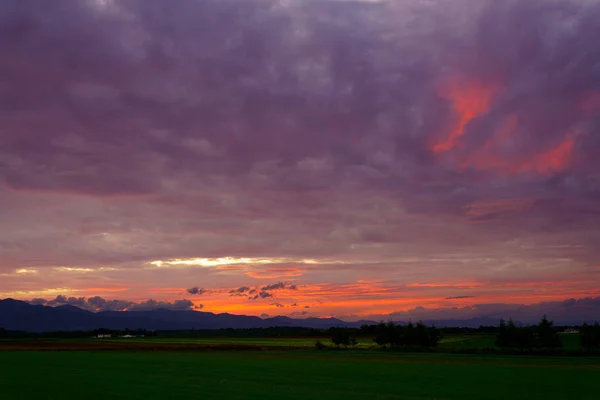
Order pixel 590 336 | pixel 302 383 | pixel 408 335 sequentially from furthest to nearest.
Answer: pixel 408 335, pixel 590 336, pixel 302 383

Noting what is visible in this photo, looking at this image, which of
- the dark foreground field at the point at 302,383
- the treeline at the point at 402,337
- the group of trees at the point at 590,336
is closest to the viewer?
the dark foreground field at the point at 302,383

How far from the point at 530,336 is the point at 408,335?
3492 cm

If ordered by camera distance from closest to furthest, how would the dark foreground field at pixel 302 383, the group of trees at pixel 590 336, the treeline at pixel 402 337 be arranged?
1. the dark foreground field at pixel 302 383
2. the group of trees at pixel 590 336
3. the treeline at pixel 402 337

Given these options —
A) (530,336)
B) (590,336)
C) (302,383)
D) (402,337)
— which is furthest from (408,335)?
(302,383)

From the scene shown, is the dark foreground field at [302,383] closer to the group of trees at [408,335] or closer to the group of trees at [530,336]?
the group of trees at [530,336]

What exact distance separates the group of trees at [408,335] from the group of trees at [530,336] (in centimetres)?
2024

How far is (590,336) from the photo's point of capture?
433 feet

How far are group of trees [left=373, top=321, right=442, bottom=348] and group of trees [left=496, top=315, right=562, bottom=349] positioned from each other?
2024 centimetres

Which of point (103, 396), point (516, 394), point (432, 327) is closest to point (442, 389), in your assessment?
point (516, 394)

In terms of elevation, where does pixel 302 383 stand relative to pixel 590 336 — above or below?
below

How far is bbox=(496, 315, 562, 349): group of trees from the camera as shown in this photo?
438ft

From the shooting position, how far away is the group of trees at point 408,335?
6161 inches

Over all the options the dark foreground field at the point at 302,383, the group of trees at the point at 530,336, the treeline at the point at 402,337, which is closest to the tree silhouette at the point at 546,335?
the group of trees at the point at 530,336

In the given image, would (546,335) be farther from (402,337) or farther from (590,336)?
(402,337)
